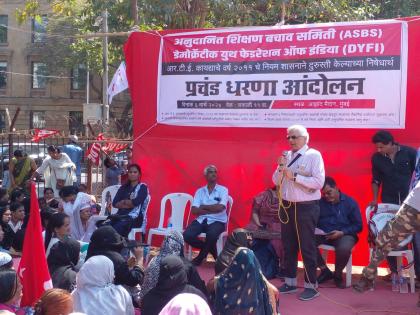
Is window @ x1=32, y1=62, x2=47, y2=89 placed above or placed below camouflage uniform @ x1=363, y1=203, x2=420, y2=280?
above

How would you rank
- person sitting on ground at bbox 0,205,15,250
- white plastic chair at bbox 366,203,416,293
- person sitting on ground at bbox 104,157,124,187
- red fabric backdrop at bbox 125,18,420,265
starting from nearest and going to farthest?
white plastic chair at bbox 366,203,416,293, red fabric backdrop at bbox 125,18,420,265, person sitting on ground at bbox 0,205,15,250, person sitting on ground at bbox 104,157,124,187

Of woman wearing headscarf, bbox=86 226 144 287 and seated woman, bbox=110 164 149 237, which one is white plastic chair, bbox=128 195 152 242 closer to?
seated woman, bbox=110 164 149 237

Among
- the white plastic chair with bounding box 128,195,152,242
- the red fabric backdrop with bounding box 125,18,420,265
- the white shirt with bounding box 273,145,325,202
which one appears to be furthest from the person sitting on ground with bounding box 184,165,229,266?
the white shirt with bounding box 273,145,325,202

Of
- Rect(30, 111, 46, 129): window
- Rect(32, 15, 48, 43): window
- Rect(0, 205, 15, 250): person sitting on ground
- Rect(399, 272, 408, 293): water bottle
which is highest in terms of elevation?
Rect(32, 15, 48, 43): window

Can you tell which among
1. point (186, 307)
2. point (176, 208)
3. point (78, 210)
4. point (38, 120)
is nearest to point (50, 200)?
point (78, 210)

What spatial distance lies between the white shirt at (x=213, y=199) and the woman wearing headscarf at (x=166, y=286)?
128 inches

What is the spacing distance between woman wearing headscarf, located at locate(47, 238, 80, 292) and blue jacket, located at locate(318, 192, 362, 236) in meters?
2.78

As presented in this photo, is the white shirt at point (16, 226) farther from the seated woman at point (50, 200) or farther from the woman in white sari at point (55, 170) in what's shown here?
the woman in white sari at point (55, 170)

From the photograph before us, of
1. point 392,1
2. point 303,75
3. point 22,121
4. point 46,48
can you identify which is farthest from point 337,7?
point 22,121

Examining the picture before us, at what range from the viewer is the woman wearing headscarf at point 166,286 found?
4246mm

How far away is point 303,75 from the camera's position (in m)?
7.38

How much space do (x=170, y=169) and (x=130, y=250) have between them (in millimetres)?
2344

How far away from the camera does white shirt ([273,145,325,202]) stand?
5.82 meters

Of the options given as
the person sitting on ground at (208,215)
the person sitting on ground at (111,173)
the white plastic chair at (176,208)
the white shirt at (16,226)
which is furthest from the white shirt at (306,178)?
the person sitting on ground at (111,173)
